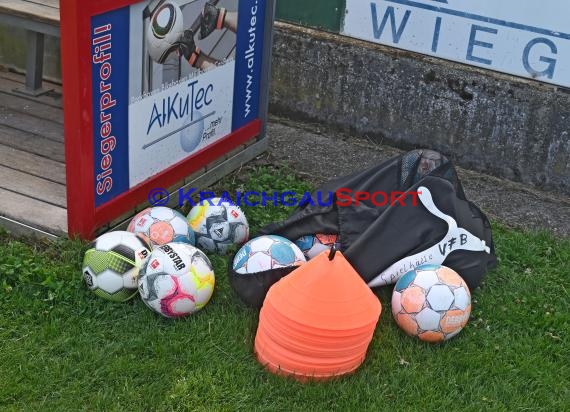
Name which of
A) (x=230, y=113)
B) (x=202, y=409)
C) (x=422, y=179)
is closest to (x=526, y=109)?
(x=422, y=179)

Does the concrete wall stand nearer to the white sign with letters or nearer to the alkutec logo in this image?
the white sign with letters

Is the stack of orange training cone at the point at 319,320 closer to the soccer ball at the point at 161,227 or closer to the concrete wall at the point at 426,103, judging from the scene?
the soccer ball at the point at 161,227

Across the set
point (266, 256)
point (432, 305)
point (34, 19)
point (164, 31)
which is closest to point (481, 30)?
point (164, 31)

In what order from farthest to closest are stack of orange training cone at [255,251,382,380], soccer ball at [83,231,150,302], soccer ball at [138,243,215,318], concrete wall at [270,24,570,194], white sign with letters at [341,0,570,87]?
concrete wall at [270,24,570,194]
white sign with letters at [341,0,570,87]
soccer ball at [83,231,150,302]
soccer ball at [138,243,215,318]
stack of orange training cone at [255,251,382,380]

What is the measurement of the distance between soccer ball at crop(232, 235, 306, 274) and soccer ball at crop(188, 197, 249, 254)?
346mm

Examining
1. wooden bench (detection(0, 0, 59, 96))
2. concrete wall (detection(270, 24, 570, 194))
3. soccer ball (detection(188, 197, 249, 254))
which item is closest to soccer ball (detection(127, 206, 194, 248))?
soccer ball (detection(188, 197, 249, 254))

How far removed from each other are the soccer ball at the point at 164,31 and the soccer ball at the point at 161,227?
793 mm

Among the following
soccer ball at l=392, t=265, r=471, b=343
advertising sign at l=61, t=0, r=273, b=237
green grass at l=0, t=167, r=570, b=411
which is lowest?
green grass at l=0, t=167, r=570, b=411

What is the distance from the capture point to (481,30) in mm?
5105

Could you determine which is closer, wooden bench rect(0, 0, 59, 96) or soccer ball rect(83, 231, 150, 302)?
soccer ball rect(83, 231, 150, 302)

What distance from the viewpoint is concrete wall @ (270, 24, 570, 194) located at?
516cm

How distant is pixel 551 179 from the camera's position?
17.2 feet

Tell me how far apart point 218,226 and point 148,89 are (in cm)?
79

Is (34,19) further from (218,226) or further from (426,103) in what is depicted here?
(426,103)
